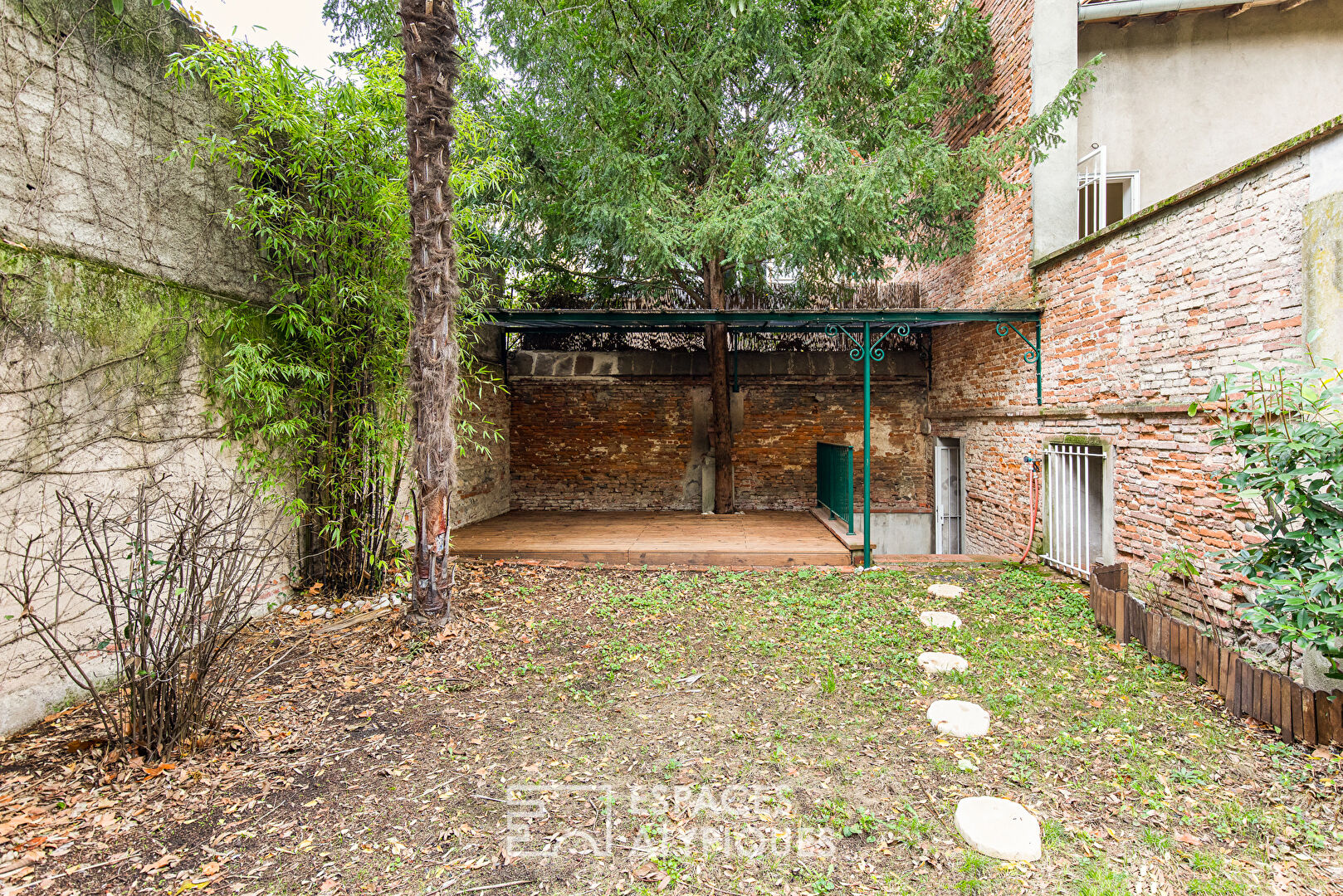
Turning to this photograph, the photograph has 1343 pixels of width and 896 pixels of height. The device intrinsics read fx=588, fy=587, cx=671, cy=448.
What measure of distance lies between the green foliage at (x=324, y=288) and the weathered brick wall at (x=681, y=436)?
13.2 ft

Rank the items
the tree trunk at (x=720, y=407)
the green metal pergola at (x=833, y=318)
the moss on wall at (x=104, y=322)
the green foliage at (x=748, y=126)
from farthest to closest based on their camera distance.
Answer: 1. the tree trunk at (x=720, y=407)
2. the green metal pergola at (x=833, y=318)
3. the green foliage at (x=748, y=126)
4. the moss on wall at (x=104, y=322)

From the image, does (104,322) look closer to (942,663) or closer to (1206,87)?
(942,663)

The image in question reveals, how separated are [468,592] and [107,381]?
8.70 feet

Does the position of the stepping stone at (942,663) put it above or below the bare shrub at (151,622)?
below

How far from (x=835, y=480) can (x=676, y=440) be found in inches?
96.1

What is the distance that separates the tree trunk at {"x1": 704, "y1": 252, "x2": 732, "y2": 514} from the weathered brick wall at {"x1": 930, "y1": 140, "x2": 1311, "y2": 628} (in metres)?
3.26

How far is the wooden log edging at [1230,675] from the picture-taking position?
2.69m

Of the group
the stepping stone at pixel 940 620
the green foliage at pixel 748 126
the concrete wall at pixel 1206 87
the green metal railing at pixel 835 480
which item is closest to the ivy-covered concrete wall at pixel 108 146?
the green foliage at pixel 748 126

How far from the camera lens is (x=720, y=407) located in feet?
26.1

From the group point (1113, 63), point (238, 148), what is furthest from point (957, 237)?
point (238, 148)

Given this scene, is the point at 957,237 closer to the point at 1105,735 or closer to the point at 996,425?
the point at 996,425

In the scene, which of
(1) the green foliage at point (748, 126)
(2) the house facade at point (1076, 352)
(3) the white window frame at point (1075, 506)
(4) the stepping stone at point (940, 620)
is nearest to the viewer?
(2) the house facade at point (1076, 352)

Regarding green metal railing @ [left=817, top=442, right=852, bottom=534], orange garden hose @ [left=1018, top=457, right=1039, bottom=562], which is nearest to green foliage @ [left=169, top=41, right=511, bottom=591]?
green metal railing @ [left=817, top=442, right=852, bottom=534]

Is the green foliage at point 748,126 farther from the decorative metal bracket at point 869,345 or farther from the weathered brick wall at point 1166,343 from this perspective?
the weathered brick wall at point 1166,343
